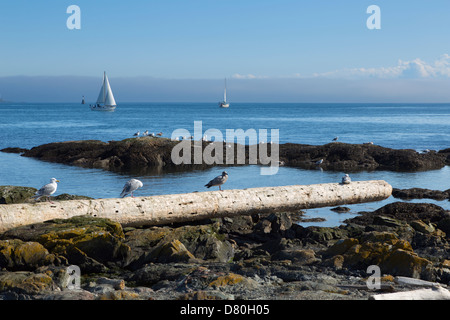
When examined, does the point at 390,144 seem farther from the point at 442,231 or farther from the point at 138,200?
the point at 138,200

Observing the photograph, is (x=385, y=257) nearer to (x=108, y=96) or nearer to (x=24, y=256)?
(x=24, y=256)

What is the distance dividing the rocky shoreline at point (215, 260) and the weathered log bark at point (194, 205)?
1.60 ft

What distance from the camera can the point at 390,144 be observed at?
48062 millimetres

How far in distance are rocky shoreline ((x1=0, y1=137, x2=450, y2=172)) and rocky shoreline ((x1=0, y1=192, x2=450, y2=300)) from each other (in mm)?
14903

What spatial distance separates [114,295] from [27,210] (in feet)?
18.2

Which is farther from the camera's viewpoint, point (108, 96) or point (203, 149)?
point (108, 96)

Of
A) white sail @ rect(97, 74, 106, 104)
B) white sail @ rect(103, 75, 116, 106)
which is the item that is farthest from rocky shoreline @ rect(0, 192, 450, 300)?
white sail @ rect(103, 75, 116, 106)

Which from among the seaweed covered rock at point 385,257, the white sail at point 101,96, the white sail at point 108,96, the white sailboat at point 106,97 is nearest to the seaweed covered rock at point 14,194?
the seaweed covered rock at point 385,257

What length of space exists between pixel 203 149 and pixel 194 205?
17740mm

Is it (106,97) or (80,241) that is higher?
(106,97)

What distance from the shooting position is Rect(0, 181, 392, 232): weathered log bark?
12.0 meters

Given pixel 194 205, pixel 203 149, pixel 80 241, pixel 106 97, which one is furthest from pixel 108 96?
pixel 80 241

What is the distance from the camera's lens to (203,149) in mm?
31297
